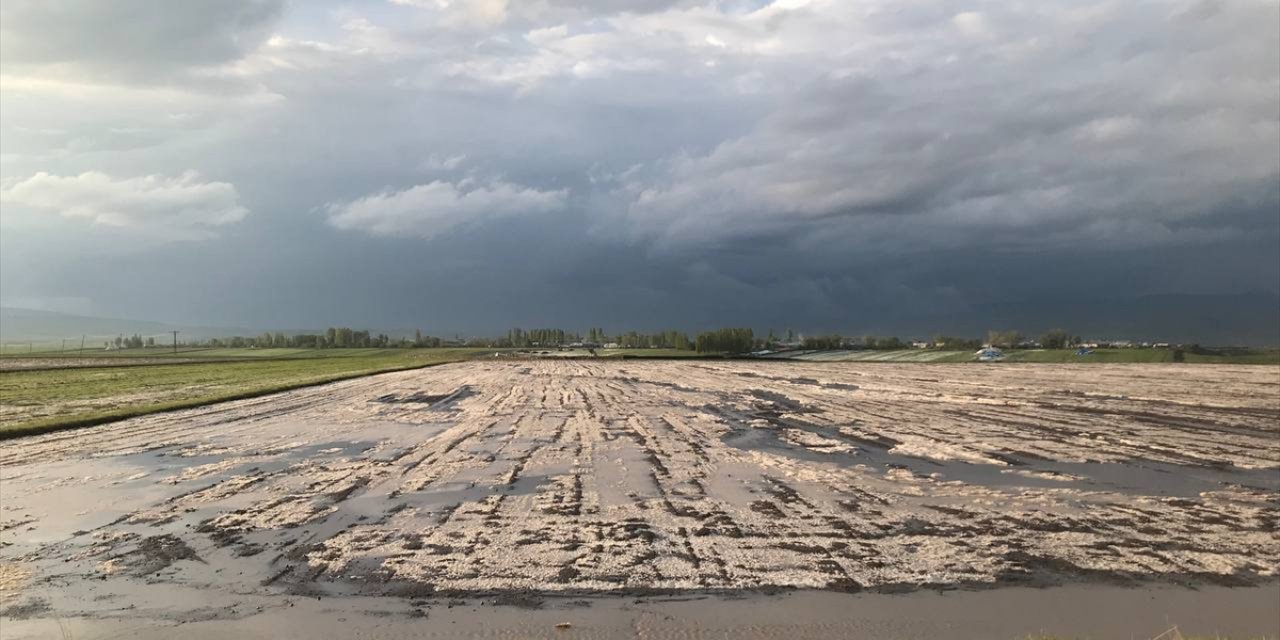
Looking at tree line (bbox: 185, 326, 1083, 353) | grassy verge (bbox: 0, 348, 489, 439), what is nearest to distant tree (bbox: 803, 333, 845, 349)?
tree line (bbox: 185, 326, 1083, 353)

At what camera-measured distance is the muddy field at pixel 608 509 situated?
31.3 feet

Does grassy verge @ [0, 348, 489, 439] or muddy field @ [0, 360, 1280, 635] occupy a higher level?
muddy field @ [0, 360, 1280, 635]

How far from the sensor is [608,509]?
13.1 meters

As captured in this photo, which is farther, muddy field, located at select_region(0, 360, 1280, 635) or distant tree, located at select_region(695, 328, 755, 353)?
distant tree, located at select_region(695, 328, 755, 353)

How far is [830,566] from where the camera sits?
32.6 ft

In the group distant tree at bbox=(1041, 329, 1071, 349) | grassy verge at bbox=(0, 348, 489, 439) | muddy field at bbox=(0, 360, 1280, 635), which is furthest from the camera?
distant tree at bbox=(1041, 329, 1071, 349)

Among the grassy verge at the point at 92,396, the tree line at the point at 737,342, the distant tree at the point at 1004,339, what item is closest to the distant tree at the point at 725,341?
the tree line at the point at 737,342

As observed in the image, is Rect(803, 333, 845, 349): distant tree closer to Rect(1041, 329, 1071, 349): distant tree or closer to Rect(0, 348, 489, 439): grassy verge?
Rect(1041, 329, 1071, 349): distant tree

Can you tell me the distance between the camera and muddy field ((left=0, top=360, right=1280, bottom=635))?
9.53 m

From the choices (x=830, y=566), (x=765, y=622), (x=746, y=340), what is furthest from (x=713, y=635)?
(x=746, y=340)

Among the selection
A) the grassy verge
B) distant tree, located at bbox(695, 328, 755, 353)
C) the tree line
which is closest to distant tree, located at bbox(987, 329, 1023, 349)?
the tree line

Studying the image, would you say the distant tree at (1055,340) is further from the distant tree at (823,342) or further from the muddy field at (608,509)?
the muddy field at (608,509)

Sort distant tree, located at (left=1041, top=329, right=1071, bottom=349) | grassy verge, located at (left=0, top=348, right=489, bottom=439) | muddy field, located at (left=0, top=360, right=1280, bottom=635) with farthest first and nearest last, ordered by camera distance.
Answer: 1. distant tree, located at (left=1041, top=329, right=1071, bottom=349)
2. grassy verge, located at (left=0, top=348, right=489, bottom=439)
3. muddy field, located at (left=0, top=360, right=1280, bottom=635)

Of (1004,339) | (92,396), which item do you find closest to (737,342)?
(1004,339)
